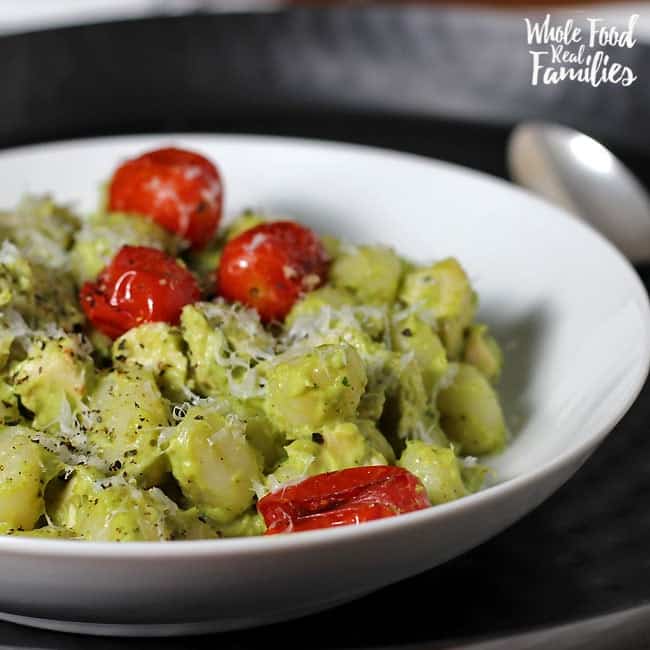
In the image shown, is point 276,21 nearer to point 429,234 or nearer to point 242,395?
point 429,234

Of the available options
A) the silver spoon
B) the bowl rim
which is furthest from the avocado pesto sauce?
the silver spoon

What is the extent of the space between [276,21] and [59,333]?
1993mm

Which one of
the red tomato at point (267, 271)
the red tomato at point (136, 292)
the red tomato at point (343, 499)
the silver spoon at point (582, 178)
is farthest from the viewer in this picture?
the silver spoon at point (582, 178)

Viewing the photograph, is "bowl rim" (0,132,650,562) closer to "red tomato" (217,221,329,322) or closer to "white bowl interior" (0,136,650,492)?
"white bowl interior" (0,136,650,492)

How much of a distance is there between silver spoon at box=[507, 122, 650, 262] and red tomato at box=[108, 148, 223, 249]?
1.00 m

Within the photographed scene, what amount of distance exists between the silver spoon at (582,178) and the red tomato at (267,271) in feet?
3.28

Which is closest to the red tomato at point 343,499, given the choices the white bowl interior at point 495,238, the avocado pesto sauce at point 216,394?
the avocado pesto sauce at point 216,394

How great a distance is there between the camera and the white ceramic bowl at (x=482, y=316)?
4.27 feet

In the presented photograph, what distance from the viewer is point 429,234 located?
8.63ft

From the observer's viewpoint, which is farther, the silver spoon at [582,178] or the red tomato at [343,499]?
the silver spoon at [582,178]

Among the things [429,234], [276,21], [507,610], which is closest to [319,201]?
[429,234]

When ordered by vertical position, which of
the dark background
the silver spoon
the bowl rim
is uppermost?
the dark background

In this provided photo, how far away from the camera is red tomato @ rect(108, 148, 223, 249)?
2275 mm

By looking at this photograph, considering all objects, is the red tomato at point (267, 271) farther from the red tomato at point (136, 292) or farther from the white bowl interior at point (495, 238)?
the white bowl interior at point (495, 238)
